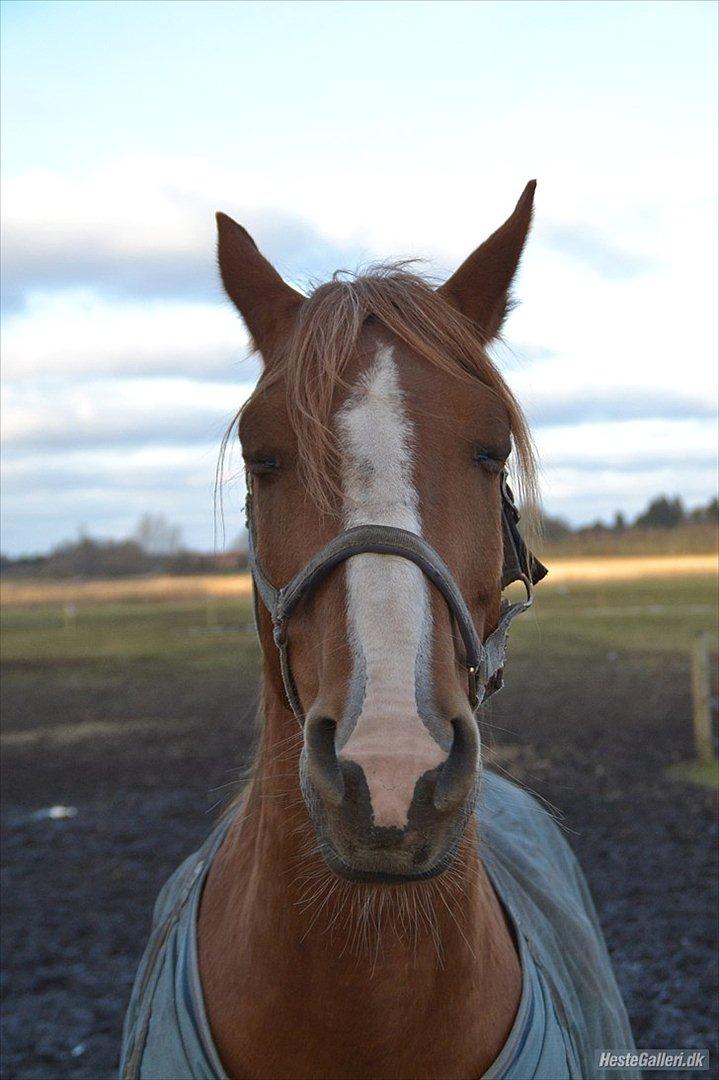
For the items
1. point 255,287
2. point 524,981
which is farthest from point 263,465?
point 524,981

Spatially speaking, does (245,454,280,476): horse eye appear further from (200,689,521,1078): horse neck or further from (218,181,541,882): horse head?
(200,689,521,1078): horse neck

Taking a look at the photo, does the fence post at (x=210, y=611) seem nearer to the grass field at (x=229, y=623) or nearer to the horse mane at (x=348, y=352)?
the grass field at (x=229, y=623)

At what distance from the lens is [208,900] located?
8.30 ft

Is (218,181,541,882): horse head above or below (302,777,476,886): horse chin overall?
above

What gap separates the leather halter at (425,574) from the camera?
1.77 metres

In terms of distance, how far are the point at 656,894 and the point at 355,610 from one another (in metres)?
5.61

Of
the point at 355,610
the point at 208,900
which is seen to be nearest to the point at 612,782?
the point at 208,900

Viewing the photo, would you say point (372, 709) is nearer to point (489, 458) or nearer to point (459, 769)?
point (459, 769)

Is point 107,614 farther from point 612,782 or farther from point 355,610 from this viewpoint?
point 355,610

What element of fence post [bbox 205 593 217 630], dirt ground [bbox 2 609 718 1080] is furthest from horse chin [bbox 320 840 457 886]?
fence post [bbox 205 593 217 630]

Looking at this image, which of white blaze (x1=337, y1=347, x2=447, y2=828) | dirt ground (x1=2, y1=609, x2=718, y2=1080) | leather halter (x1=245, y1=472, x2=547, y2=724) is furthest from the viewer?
dirt ground (x1=2, y1=609, x2=718, y2=1080)

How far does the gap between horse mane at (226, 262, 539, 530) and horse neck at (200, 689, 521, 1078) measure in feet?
2.23

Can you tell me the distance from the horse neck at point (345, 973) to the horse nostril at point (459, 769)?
0.47 metres

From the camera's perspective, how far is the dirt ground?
15.7 ft
